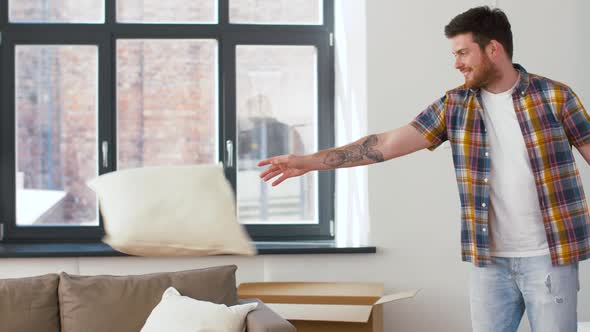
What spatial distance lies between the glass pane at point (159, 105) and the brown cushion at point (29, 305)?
4.79 ft

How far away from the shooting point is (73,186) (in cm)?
439

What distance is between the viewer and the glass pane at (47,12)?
4.38m

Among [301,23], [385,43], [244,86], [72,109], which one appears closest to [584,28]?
[385,43]

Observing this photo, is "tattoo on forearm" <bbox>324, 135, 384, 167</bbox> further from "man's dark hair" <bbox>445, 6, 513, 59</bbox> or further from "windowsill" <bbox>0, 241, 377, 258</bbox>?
"windowsill" <bbox>0, 241, 377, 258</bbox>

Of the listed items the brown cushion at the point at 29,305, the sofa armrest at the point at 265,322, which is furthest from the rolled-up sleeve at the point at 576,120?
the brown cushion at the point at 29,305

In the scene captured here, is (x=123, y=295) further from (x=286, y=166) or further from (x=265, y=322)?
(x=286, y=166)

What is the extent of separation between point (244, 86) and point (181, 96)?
352mm

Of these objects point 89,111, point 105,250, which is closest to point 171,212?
point 105,250

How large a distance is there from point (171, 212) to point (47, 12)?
167cm

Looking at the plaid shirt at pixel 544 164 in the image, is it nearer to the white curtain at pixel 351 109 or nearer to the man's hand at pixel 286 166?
the man's hand at pixel 286 166

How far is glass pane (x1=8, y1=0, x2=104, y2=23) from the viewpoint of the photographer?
14.4ft

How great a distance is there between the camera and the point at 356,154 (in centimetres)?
265

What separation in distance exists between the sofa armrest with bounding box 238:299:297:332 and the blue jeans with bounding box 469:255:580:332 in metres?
0.67

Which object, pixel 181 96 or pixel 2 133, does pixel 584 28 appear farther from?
pixel 2 133
